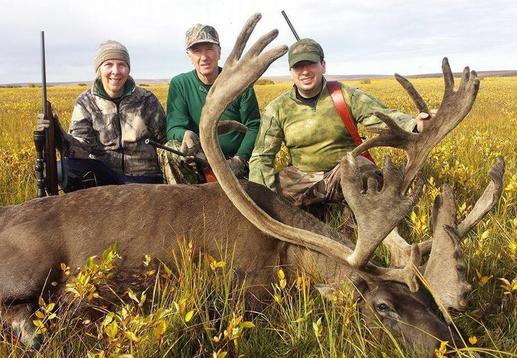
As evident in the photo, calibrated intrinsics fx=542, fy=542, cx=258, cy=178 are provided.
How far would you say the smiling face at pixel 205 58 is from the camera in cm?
627

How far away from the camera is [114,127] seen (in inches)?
242

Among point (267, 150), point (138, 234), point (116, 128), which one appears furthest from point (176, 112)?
point (138, 234)

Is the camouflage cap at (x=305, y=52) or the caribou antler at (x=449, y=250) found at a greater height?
the camouflage cap at (x=305, y=52)

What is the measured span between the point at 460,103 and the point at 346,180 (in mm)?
1351

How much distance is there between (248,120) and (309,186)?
4.88ft

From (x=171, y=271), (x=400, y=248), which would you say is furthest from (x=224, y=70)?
(x=400, y=248)

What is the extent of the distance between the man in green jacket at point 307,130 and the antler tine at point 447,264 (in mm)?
2219

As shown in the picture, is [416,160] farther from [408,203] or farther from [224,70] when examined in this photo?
[224,70]

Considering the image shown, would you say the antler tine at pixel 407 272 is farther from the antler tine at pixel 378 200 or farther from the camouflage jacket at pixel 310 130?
the camouflage jacket at pixel 310 130

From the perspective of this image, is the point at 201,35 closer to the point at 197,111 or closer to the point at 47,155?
the point at 197,111

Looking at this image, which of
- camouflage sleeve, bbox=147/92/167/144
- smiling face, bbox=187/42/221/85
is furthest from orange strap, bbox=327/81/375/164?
camouflage sleeve, bbox=147/92/167/144

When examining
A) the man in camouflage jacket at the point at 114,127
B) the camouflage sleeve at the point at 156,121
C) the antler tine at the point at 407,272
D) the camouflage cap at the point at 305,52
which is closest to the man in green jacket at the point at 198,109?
the camouflage sleeve at the point at 156,121

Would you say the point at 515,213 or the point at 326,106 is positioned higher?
the point at 326,106

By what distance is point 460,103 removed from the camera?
377 cm
